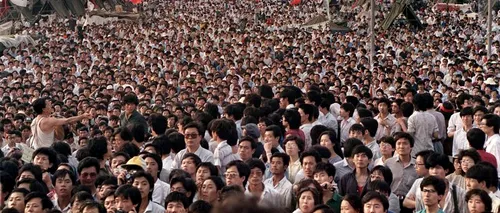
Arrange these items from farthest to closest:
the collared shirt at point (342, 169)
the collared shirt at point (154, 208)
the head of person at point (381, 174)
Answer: the collared shirt at point (342, 169), the head of person at point (381, 174), the collared shirt at point (154, 208)

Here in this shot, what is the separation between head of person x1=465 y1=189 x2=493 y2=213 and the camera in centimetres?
643

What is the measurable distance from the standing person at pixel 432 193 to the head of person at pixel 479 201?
297 millimetres

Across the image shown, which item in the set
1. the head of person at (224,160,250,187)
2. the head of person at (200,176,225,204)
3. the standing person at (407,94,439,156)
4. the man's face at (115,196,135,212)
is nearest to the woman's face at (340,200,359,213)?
the head of person at (200,176,225,204)

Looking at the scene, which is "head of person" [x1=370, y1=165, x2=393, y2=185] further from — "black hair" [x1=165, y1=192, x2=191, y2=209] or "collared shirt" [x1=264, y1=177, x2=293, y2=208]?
"black hair" [x1=165, y1=192, x2=191, y2=209]

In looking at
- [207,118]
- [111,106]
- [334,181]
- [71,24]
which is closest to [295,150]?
[334,181]

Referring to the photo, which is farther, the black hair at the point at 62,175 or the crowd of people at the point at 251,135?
the black hair at the point at 62,175

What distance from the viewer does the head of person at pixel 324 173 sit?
24.4 feet

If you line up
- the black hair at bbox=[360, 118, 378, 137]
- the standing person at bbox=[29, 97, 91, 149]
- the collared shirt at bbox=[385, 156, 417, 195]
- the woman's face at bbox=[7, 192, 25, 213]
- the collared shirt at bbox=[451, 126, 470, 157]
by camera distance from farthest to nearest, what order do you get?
the standing person at bbox=[29, 97, 91, 149] < the black hair at bbox=[360, 118, 378, 137] < the collared shirt at bbox=[451, 126, 470, 157] < the collared shirt at bbox=[385, 156, 417, 195] < the woman's face at bbox=[7, 192, 25, 213]

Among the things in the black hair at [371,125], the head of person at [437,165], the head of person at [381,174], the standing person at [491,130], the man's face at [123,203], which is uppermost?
the man's face at [123,203]

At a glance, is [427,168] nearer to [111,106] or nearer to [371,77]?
[111,106]

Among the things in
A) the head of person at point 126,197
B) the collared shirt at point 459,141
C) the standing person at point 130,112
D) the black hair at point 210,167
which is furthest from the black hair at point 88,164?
the collared shirt at point 459,141

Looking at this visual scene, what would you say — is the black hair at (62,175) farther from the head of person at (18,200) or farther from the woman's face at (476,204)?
the woman's face at (476,204)

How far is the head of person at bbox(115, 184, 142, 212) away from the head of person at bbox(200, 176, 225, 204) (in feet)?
1.87

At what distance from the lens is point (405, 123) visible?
10586 millimetres
